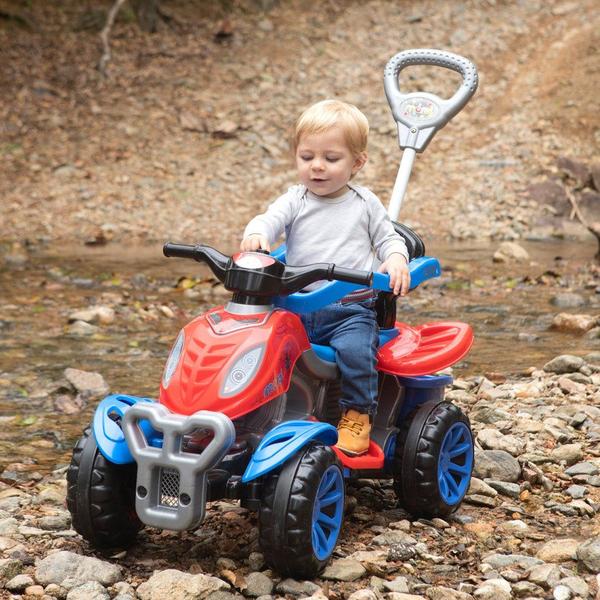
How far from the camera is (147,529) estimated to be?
4145 mm

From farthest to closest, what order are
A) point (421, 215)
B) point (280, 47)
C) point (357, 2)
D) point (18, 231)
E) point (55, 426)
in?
point (357, 2) → point (280, 47) → point (421, 215) → point (18, 231) → point (55, 426)

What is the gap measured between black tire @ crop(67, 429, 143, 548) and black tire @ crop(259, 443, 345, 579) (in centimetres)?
58

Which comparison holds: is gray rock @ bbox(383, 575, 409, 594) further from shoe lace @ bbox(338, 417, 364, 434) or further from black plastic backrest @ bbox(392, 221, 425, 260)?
black plastic backrest @ bbox(392, 221, 425, 260)

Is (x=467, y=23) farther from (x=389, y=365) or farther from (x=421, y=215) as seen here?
(x=389, y=365)

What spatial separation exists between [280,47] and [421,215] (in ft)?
20.3

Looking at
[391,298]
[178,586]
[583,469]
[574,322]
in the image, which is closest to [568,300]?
[574,322]

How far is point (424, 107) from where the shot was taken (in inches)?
217

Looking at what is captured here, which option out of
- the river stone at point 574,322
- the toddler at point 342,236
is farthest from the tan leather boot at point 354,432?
the river stone at point 574,322

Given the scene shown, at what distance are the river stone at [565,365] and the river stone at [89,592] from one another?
14.0ft

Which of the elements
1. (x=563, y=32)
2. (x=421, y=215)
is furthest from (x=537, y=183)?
(x=563, y=32)

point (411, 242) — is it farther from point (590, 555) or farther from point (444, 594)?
point (444, 594)

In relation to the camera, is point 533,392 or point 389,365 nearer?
point 389,365

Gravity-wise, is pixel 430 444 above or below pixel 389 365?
below

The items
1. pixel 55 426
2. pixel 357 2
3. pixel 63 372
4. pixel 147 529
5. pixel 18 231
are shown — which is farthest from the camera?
pixel 357 2
